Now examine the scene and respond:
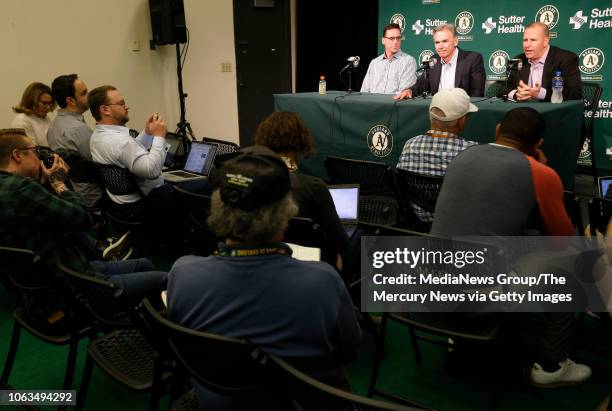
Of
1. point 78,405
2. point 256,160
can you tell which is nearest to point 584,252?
point 256,160

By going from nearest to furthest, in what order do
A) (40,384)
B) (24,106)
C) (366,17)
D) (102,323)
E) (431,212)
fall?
(102,323), (40,384), (431,212), (24,106), (366,17)

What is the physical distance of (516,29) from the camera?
233 inches

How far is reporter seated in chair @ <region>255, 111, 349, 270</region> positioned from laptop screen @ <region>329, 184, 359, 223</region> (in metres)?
0.27

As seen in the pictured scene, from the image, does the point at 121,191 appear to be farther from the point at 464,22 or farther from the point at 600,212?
the point at 464,22

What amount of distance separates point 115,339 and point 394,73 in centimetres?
414

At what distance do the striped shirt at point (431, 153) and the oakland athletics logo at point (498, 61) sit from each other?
145 inches

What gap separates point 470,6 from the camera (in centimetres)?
624

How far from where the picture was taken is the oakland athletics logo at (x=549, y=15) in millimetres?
5651

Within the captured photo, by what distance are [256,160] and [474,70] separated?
13.4ft

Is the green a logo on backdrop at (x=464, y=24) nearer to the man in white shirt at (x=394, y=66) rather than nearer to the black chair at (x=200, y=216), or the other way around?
the man in white shirt at (x=394, y=66)

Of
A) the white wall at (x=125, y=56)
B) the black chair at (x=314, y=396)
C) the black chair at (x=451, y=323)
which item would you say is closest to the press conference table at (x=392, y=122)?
the black chair at (x=451, y=323)

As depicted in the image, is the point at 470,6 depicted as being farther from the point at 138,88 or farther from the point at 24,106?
the point at 24,106

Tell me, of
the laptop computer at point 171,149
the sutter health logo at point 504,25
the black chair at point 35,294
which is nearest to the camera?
the black chair at point 35,294

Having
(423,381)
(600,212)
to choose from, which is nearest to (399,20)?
(600,212)
